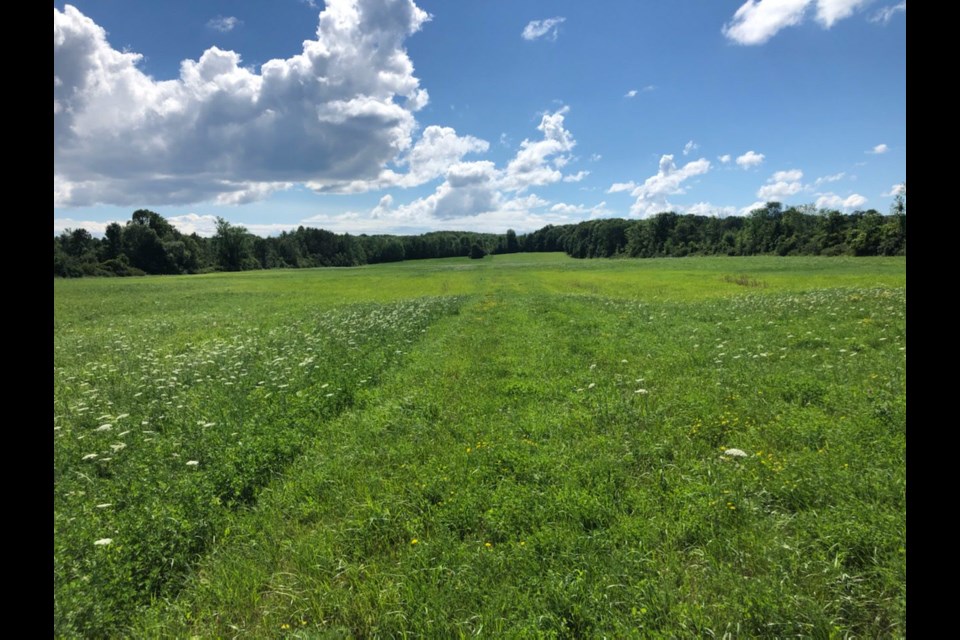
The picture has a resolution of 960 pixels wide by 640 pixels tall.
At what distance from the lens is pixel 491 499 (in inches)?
200

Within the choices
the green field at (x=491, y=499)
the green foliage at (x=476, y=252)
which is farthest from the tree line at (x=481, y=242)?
the green field at (x=491, y=499)

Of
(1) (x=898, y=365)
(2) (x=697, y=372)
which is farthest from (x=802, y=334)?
(2) (x=697, y=372)

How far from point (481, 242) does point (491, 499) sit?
177 meters

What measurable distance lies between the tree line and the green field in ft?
240

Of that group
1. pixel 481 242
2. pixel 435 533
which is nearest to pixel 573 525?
pixel 435 533

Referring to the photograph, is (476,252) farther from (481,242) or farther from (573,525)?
(573,525)

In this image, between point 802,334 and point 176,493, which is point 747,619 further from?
point 802,334

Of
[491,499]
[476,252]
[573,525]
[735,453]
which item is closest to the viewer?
[573,525]

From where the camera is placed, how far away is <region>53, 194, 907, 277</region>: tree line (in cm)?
8912

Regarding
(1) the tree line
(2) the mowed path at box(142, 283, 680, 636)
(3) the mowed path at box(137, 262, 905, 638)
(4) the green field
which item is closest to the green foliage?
(1) the tree line

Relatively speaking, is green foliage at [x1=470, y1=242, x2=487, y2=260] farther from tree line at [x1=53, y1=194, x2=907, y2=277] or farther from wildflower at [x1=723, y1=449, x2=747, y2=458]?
wildflower at [x1=723, y1=449, x2=747, y2=458]
